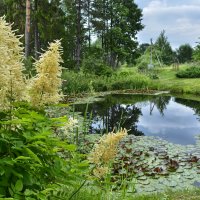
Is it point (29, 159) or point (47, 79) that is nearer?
point (29, 159)

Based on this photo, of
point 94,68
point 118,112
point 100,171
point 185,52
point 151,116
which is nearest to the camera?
point 100,171

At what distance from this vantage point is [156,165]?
920 centimetres

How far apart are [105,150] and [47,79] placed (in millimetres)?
797

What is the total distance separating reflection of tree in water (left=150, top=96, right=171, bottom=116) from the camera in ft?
75.2

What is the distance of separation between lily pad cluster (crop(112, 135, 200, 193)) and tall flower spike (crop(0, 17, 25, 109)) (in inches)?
165

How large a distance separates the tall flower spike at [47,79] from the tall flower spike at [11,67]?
Answer: 0.11 meters

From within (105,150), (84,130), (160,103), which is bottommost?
(160,103)

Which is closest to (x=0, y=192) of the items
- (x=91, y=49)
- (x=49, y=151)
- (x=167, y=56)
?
(x=49, y=151)

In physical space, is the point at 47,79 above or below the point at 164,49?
below

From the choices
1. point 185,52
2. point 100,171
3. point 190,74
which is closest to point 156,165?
point 100,171

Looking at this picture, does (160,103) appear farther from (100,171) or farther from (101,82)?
(100,171)

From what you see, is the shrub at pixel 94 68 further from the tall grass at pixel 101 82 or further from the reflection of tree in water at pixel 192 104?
the reflection of tree in water at pixel 192 104

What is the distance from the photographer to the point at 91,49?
1719 inches

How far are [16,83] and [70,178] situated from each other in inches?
33.6
